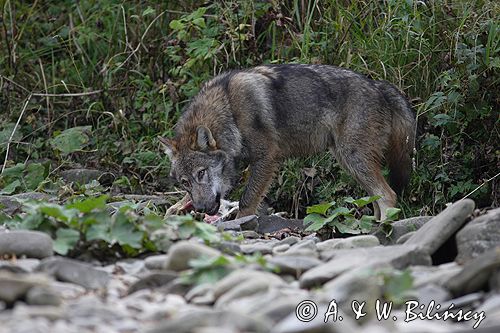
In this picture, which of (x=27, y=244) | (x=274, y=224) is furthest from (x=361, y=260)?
(x=274, y=224)

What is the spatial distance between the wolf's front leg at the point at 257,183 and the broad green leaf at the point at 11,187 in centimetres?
223

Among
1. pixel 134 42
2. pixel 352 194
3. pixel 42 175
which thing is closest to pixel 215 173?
pixel 352 194

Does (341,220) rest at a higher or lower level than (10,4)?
lower

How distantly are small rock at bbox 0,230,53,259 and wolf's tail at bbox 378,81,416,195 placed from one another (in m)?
4.28

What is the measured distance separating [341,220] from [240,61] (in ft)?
11.4

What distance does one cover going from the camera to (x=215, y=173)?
336 inches

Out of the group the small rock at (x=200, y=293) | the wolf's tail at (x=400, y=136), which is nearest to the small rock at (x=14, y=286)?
the small rock at (x=200, y=293)

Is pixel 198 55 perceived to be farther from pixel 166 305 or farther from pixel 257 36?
pixel 166 305

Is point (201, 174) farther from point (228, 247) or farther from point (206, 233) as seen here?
point (228, 247)

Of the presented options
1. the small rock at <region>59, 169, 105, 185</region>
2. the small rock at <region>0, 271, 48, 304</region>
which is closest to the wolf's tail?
the small rock at <region>59, 169, 105, 185</region>

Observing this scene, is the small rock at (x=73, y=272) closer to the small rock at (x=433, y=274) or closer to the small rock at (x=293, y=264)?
the small rock at (x=293, y=264)

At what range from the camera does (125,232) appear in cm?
516

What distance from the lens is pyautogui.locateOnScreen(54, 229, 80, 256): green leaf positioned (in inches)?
195

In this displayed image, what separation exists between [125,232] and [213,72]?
5.15 m
